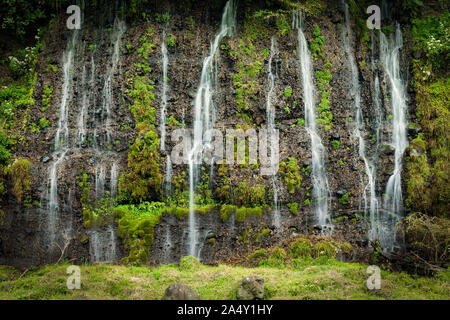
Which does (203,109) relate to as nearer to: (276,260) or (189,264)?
(189,264)

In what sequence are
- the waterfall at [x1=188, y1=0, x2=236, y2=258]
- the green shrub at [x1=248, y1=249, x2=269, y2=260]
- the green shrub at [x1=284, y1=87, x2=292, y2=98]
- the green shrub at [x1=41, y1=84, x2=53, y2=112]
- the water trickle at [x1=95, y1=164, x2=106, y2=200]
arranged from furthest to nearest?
the green shrub at [x1=284, y1=87, x2=292, y2=98] < the green shrub at [x1=41, y1=84, x2=53, y2=112] < the water trickle at [x1=95, y1=164, x2=106, y2=200] < the waterfall at [x1=188, y1=0, x2=236, y2=258] < the green shrub at [x1=248, y1=249, x2=269, y2=260]

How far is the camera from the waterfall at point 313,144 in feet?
48.3

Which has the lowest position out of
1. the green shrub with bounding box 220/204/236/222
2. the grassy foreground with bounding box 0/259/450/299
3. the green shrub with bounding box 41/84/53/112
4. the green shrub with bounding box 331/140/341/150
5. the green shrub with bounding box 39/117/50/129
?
the grassy foreground with bounding box 0/259/450/299

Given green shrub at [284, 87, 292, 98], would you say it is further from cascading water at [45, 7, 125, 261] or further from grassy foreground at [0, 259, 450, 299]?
grassy foreground at [0, 259, 450, 299]

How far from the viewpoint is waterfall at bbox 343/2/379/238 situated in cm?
1480

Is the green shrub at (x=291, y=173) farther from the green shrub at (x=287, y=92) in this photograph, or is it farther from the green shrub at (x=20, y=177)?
the green shrub at (x=20, y=177)

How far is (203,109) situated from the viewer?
51.7 feet

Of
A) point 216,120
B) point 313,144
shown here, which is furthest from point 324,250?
point 216,120

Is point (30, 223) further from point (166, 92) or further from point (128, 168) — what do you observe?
point (166, 92)

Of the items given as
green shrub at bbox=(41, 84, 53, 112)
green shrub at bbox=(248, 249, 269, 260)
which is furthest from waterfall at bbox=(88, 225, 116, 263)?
green shrub at bbox=(41, 84, 53, 112)

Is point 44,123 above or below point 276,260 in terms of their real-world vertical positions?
above

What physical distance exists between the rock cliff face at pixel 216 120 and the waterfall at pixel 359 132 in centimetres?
5

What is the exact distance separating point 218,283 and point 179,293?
5.87 feet

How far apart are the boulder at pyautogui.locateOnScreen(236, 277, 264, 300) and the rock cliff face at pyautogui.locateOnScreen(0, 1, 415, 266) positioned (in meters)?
3.80
